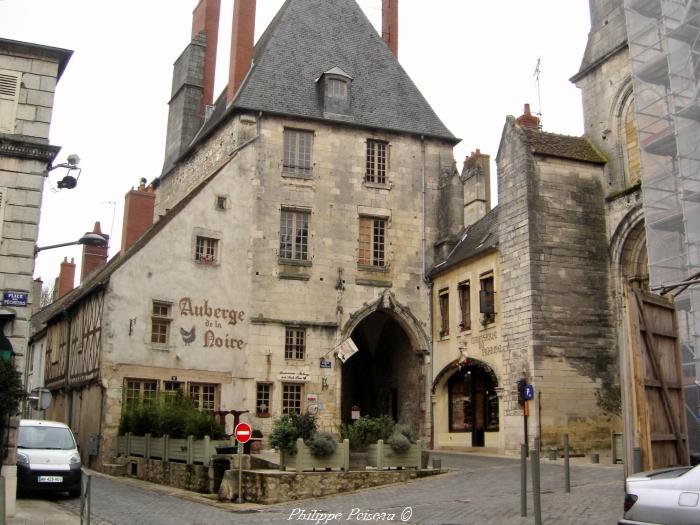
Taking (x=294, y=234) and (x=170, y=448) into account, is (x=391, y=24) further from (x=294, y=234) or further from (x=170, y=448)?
(x=170, y=448)

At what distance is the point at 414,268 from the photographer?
79.6 ft

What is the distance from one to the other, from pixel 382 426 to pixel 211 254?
9.25 metres

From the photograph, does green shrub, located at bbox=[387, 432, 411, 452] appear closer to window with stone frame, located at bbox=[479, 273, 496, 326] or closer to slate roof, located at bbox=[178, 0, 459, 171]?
window with stone frame, located at bbox=[479, 273, 496, 326]

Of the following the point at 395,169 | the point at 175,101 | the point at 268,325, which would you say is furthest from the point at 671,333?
the point at 175,101

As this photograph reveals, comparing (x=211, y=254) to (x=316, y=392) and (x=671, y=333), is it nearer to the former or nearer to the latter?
(x=316, y=392)

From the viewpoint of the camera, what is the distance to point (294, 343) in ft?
74.0

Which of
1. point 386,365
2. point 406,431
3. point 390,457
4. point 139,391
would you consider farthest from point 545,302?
point 139,391

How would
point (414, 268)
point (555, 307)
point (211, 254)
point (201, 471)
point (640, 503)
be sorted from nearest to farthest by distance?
1. point (640, 503)
2. point (201, 471)
3. point (555, 307)
4. point (211, 254)
5. point (414, 268)

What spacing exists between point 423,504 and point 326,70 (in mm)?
16906

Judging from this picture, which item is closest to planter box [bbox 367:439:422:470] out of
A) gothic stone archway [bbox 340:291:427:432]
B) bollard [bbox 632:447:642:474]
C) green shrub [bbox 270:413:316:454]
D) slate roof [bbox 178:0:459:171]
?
green shrub [bbox 270:413:316:454]

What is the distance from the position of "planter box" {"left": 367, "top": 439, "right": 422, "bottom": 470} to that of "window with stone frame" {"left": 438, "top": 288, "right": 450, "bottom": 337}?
9.13 metres

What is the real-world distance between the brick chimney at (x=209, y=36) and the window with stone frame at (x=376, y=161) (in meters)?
6.64

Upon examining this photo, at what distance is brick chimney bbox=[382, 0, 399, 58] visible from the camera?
2875 cm

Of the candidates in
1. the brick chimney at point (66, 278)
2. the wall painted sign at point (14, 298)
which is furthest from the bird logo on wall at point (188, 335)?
the brick chimney at point (66, 278)
